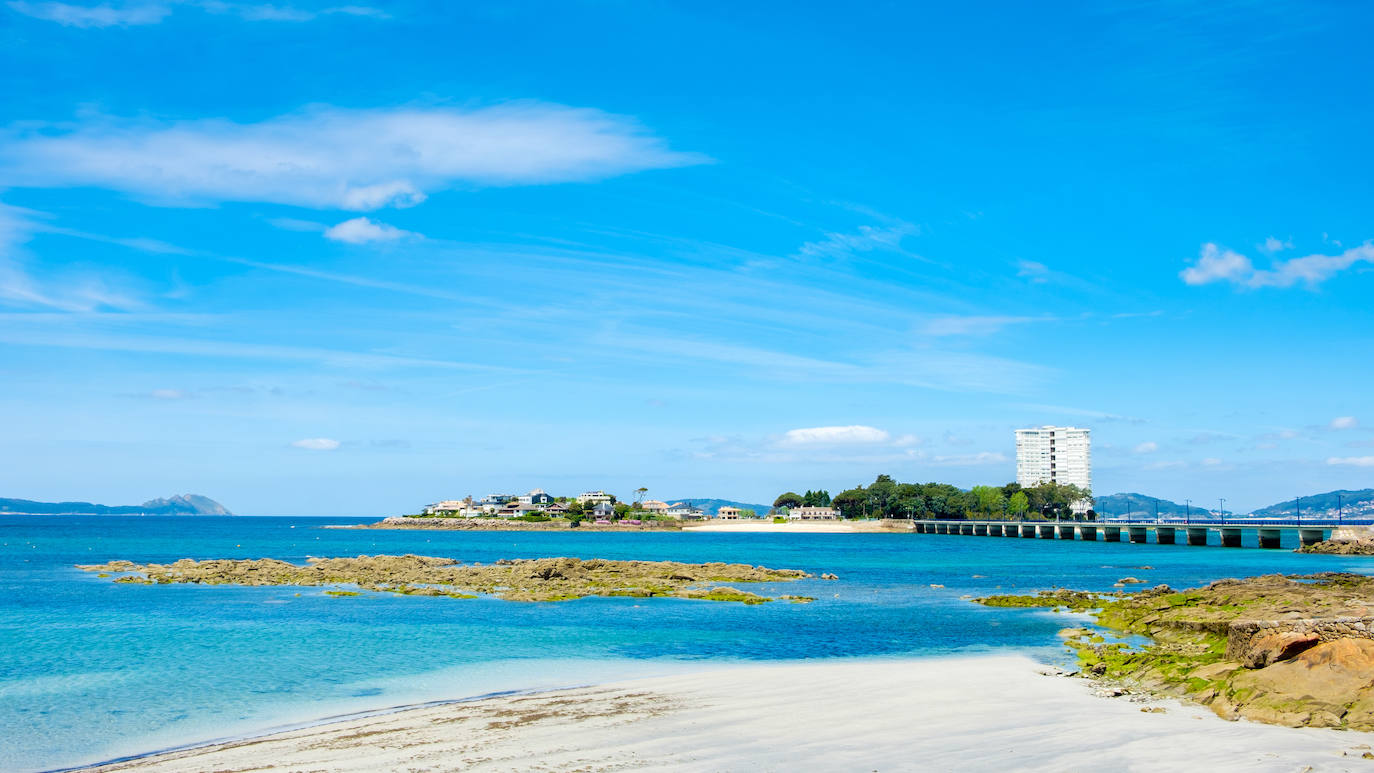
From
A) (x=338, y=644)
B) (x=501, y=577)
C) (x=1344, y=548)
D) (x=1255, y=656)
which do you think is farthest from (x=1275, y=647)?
(x=1344, y=548)

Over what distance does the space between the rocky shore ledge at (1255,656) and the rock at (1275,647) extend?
2 centimetres

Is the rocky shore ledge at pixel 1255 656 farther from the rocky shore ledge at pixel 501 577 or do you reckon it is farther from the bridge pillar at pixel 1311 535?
the bridge pillar at pixel 1311 535

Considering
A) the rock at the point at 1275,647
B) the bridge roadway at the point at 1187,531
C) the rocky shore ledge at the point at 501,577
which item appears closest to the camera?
the rock at the point at 1275,647

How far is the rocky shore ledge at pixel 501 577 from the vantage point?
187 feet

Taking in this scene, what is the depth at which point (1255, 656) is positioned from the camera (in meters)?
23.2

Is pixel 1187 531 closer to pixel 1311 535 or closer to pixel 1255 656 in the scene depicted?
pixel 1311 535

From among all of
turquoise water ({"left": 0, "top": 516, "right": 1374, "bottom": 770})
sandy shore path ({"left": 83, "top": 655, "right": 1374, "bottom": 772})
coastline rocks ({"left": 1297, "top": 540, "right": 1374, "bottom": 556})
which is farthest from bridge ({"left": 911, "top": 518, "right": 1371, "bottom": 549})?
sandy shore path ({"left": 83, "top": 655, "right": 1374, "bottom": 772})

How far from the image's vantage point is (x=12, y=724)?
76.6ft

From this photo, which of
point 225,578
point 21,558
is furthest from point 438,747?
point 21,558

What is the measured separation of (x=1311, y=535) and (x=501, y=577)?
127445 millimetres

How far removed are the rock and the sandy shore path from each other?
255 centimetres

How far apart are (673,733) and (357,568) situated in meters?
57.0

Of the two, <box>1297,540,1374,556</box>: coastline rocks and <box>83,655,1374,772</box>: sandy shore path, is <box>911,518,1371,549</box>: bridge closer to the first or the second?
<box>1297,540,1374,556</box>: coastline rocks

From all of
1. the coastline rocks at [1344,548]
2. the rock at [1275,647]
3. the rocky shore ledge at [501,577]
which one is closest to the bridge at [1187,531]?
the coastline rocks at [1344,548]
